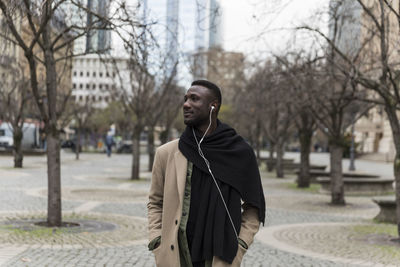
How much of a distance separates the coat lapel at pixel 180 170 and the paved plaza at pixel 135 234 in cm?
377

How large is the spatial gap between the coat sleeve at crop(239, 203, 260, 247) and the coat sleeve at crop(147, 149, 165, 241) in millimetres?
507

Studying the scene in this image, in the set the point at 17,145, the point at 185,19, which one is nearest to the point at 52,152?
the point at 185,19

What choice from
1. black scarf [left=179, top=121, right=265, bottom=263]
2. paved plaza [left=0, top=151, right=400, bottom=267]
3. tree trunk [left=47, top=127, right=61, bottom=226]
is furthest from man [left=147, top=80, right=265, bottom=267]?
tree trunk [left=47, top=127, right=61, bottom=226]

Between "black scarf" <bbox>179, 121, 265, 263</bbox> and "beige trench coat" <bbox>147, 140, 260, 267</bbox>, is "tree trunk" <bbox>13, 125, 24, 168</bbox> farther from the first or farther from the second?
"black scarf" <bbox>179, 121, 265, 263</bbox>

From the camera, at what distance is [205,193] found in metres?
3.05

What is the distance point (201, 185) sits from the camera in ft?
10.2

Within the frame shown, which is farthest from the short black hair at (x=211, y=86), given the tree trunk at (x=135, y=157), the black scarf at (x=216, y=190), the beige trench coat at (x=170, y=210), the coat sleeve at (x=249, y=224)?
the tree trunk at (x=135, y=157)

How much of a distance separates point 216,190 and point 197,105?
51 centimetres

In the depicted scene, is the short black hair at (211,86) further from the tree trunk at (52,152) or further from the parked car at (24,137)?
the parked car at (24,137)

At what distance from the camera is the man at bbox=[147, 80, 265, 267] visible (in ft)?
9.87

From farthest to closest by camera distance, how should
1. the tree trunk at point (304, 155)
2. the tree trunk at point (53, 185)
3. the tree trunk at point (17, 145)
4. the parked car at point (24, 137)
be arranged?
the parked car at point (24, 137)
the tree trunk at point (17, 145)
the tree trunk at point (304, 155)
the tree trunk at point (53, 185)

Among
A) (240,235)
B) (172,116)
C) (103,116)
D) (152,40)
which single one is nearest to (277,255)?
(152,40)

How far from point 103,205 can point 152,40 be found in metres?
5.44

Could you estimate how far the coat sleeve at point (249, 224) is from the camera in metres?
3.12
